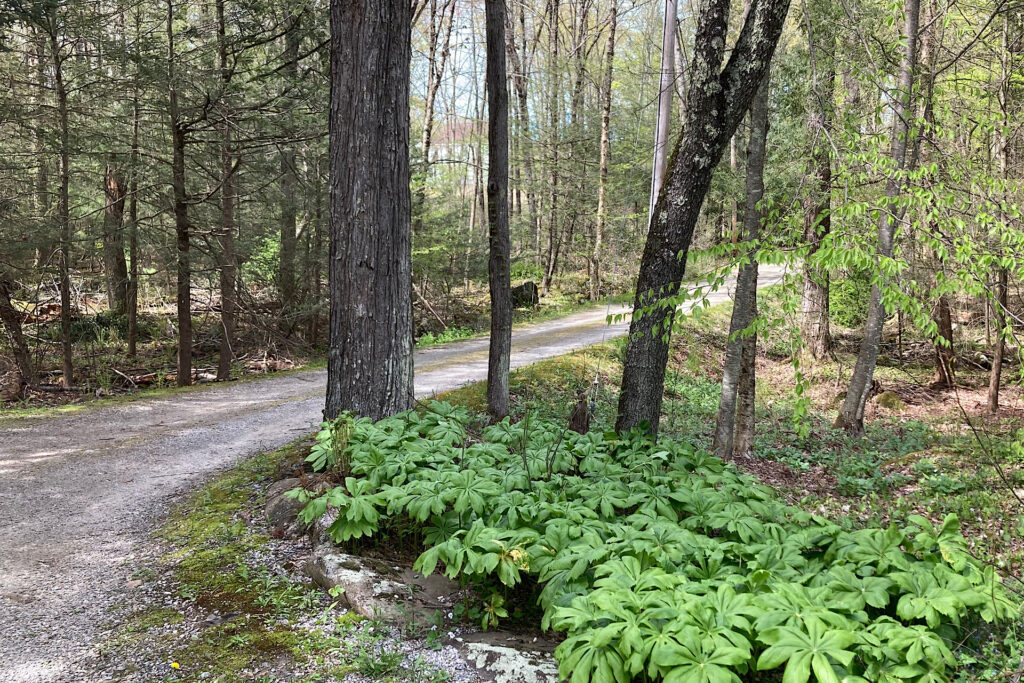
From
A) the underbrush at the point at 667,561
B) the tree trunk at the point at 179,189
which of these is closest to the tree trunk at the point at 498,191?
the underbrush at the point at 667,561

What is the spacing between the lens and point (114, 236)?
952 centimetres

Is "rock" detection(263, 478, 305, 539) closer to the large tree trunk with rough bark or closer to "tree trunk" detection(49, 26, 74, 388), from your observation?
the large tree trunk with rough bark

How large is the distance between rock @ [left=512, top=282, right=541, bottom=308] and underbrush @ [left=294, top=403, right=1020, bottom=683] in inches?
628

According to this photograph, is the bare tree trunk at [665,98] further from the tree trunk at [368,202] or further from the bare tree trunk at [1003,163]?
the bare tree trunk at [1003,163]

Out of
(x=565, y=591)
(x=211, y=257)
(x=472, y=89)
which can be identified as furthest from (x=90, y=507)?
(x=472, y=89)

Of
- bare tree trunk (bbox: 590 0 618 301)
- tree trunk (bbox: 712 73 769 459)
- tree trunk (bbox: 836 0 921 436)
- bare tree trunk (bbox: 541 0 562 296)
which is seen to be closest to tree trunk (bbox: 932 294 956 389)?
tree trunk (bbox: 836 0 921 436)

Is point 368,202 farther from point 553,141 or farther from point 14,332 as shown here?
point 553,141

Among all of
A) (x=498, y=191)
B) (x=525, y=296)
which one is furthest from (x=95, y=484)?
(x=525, y=296)

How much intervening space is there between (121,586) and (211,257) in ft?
26.3

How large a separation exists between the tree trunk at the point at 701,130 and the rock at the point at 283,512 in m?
2.75

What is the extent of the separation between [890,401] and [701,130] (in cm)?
1040

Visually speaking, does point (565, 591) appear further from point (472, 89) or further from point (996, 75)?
point (472, 89)

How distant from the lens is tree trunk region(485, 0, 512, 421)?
663cm

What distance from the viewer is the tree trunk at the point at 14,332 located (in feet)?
33.1
